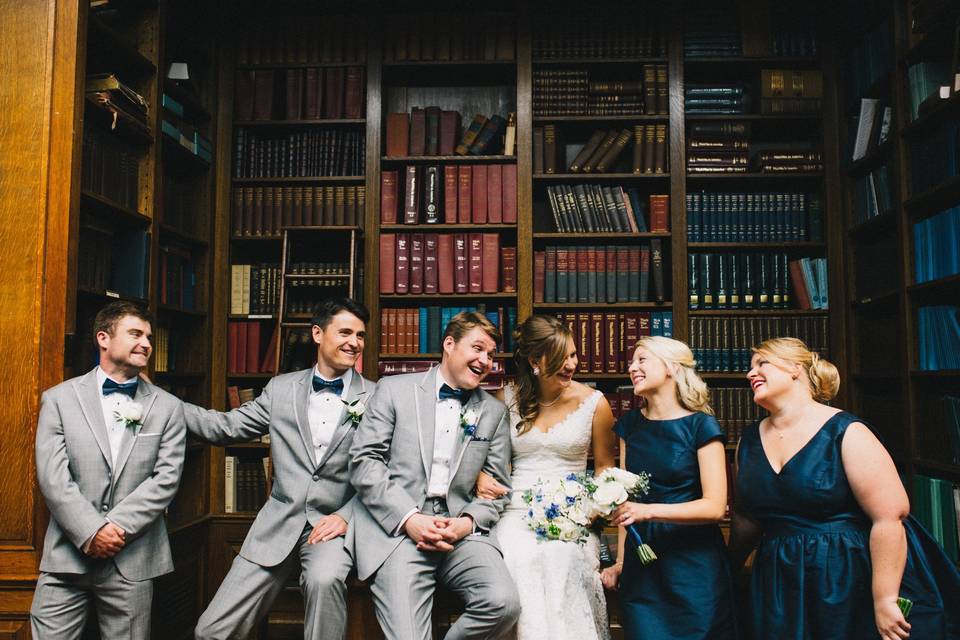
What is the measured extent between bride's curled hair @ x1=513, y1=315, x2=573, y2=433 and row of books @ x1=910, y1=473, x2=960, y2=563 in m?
1.57

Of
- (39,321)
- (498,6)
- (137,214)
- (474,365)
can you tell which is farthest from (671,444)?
(498,6)

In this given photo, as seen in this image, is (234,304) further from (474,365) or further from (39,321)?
(474,365)

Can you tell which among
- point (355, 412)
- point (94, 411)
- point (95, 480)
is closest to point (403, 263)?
point (355, 412)

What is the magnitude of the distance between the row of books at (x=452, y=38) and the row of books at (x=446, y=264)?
3.29 feet

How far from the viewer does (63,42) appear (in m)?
2.69

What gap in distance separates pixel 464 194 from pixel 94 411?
2.16 meters

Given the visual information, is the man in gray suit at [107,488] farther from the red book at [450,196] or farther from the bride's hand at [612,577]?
the red book at [450,196]

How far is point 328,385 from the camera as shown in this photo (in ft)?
9.22

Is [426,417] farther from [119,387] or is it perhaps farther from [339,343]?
[119,387]

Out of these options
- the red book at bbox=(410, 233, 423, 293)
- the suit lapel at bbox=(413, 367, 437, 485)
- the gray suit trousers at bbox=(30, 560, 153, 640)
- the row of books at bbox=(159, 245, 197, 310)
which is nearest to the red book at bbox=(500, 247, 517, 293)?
the red book at bbox=(410, 233, 423, 293)

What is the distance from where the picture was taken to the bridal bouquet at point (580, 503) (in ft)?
7.20

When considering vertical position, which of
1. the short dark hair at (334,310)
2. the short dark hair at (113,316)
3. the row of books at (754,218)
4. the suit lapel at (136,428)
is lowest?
the suit lapel at (136,428)

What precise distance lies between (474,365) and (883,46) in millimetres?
2552

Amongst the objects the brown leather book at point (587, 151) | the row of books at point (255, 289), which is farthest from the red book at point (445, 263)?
the row of books at point (255, 289)
